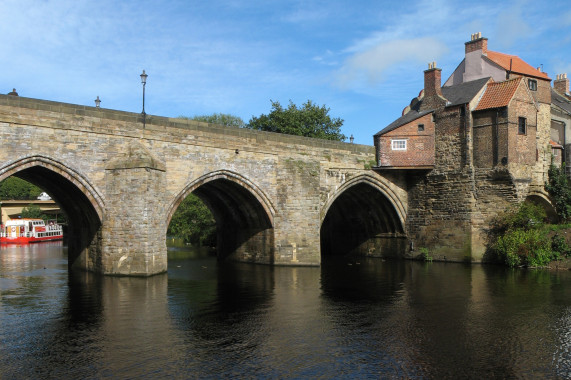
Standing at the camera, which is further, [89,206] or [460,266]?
[460,266]

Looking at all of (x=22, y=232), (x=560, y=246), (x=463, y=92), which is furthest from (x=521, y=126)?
(x=22, y=232)

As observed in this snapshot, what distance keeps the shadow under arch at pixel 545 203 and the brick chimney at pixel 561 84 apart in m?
16.8

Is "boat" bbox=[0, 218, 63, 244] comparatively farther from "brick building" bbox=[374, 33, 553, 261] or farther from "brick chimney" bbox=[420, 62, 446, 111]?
"brick chimney" bbox=[420, 62, 446, 111]

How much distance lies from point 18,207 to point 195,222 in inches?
1536

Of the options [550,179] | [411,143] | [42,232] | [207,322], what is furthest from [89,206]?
[42,232]

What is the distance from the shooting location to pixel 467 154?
94.2 ft

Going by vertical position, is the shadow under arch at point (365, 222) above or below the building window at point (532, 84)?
below

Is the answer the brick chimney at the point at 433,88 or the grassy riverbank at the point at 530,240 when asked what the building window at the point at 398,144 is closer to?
the brick chimney at the point at 433,88

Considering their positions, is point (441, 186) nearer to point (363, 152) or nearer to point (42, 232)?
point (363, 152)

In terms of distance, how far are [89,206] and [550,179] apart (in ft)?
81.8

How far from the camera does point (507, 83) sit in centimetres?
2905

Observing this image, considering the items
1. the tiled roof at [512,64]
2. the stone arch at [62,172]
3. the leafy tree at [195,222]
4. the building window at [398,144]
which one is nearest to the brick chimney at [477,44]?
the tiled roof at [512,64]

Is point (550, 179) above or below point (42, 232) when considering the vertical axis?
above

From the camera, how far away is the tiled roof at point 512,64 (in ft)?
106
